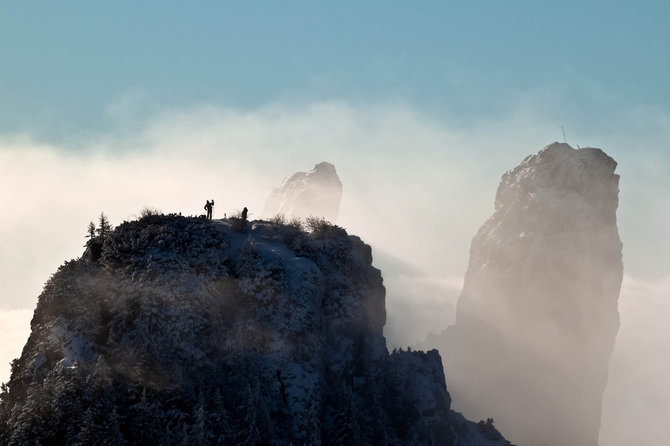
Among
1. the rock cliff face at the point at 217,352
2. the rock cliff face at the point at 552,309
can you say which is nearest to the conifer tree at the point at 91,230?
the rock cliff face at the point at 217,352

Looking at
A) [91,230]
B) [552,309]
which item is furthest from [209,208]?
[552,309]

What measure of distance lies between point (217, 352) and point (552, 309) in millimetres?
100107

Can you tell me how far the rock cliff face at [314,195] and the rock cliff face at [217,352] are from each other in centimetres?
9566

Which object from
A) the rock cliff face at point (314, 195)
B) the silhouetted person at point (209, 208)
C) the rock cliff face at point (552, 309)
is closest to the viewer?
the silhouetted person at point (209, 208)

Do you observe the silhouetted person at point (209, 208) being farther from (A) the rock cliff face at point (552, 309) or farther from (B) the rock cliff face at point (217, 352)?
(A) the rock cliff face at point (552, 309)

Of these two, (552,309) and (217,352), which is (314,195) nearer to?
(552,309)

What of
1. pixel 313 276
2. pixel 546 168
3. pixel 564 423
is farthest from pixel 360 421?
pixel 546 168

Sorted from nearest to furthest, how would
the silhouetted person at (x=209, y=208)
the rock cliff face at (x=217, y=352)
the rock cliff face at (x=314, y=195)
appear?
the rock cliff face at (x=217, y=352), the silhouetted person at (x=209, y=208), the rock cliff face at (x=314, y=195)

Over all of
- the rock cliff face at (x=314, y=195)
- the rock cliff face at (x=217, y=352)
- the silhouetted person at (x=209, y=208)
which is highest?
the rock cliff face at (x=314, y=195)

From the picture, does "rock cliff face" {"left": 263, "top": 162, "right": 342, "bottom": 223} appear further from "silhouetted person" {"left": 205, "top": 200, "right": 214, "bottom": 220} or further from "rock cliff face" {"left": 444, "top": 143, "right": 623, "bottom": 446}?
"silhouetted person" {"left": 205, "top": 200, "right": 214, "bottom": 220}

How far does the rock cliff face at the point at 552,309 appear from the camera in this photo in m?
132

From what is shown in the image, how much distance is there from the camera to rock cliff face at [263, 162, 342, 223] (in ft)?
532

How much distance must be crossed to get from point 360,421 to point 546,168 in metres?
99.4

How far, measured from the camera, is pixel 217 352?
5166cm
